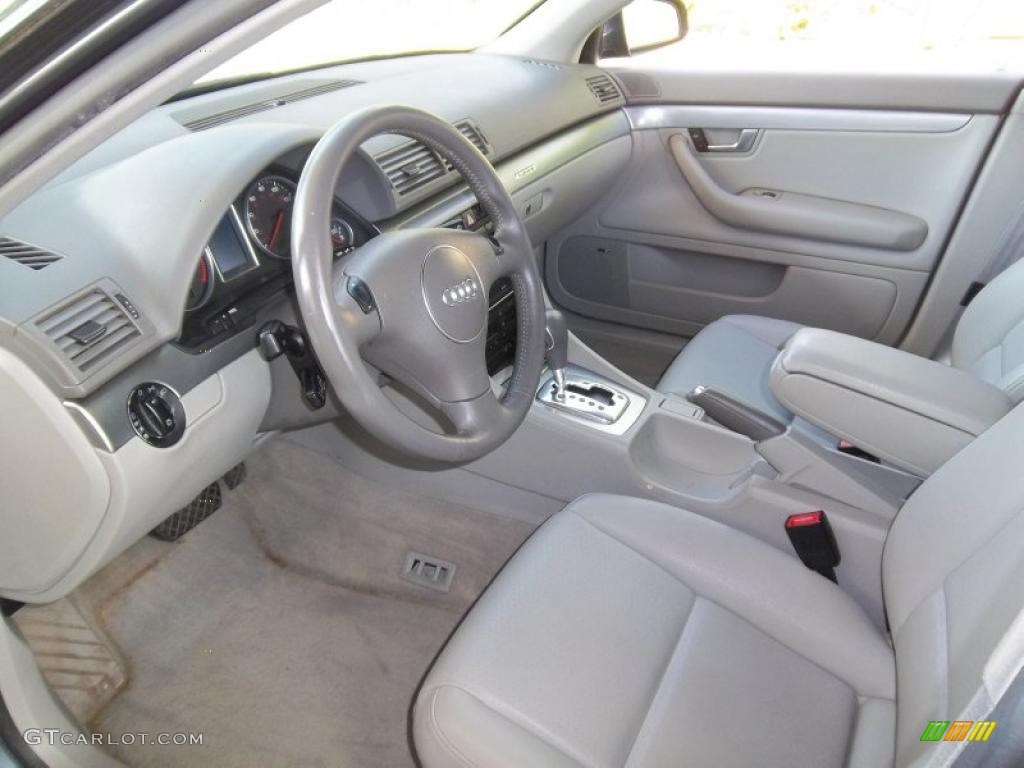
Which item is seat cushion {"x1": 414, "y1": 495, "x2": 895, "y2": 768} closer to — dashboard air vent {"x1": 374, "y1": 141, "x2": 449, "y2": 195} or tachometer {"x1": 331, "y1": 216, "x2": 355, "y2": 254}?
tachometer {"x1": 331, "y1": 216, "x2": 355, "y2": 254}

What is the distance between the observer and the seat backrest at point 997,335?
1.39 m

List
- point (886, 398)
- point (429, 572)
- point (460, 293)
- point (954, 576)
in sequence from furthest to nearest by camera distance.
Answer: point (429, 572) → point (886, 398) → point (460, 293) → point (954, 576)

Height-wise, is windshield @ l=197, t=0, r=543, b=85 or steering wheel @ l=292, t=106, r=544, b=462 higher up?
windshield @ l=197, t=0, r=543, b=85

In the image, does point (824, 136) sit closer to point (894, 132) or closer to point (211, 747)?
point (894, 132)

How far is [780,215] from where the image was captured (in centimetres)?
214

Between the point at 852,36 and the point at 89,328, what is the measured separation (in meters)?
2.14

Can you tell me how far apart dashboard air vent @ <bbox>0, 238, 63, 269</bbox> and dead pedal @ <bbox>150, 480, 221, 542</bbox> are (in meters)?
0.74

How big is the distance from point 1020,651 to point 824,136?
5.53ft

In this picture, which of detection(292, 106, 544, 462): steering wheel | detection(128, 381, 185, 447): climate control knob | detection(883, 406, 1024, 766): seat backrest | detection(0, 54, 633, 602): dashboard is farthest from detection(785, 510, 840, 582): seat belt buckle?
detection(128, 381, 185, 447): climate control knob

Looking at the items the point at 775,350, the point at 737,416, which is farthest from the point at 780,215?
the point at 737,416

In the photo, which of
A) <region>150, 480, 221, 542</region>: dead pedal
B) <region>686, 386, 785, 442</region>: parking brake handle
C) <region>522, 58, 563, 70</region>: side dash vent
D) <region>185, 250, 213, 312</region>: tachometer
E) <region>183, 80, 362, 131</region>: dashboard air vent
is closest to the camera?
<region>185, 250, 213, 312</region>: tachometer

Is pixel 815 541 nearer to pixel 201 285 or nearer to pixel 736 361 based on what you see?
pixel 736 361

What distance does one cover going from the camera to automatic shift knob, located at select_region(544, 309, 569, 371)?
1.45 metres

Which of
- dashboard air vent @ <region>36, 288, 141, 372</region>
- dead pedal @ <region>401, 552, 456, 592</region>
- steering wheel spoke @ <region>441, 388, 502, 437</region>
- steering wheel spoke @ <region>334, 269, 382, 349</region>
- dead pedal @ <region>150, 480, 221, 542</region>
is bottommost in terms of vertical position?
dead pedal @ <region>401, 552, 456, 592</region>
